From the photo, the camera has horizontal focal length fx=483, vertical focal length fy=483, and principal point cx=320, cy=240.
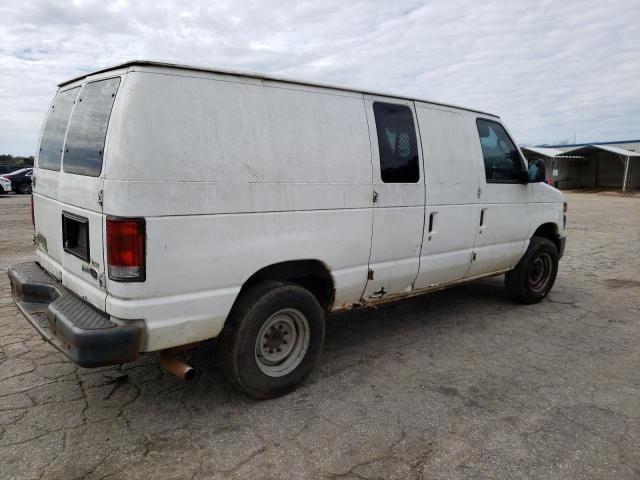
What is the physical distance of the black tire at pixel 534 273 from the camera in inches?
223

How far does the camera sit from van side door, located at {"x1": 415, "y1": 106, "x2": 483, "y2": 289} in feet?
14.1

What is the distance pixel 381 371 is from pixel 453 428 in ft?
2.98

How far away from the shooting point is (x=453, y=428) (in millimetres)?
3111

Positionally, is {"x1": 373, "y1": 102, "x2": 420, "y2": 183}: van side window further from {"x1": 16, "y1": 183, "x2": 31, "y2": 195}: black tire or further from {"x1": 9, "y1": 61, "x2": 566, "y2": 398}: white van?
{"x1": 16, "y1": 183, "x2": 31, "y2": 195}: black tire

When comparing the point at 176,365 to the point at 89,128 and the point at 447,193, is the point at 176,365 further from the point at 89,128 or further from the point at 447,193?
the point at 447,193

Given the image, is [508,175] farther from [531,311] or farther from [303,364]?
[303,364]

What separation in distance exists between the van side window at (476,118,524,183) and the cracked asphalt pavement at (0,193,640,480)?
5.26 ft

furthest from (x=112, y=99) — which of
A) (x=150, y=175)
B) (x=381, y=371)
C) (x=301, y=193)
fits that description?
(x=381, y=371)

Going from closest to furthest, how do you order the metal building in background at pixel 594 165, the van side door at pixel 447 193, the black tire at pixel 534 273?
the van side door at pixel 447 193 < the black tire at pixel 534 273 < the metal building in background at pixel 594 165

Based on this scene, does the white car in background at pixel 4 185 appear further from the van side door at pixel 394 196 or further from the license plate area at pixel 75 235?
the van side door at pixel 394 196

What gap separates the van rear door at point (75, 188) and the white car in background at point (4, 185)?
872 inches

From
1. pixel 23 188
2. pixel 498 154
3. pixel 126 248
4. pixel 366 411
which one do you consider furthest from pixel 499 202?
pixel 23 188

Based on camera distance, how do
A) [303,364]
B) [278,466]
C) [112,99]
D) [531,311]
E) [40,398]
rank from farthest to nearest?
1. [531,311]
2. [303,364]
3. [40,398]
4. [112,99]
5. [278,466]

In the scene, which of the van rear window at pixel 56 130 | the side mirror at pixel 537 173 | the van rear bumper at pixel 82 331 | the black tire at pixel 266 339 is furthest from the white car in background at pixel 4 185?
the side mirror at pixel 537 173
